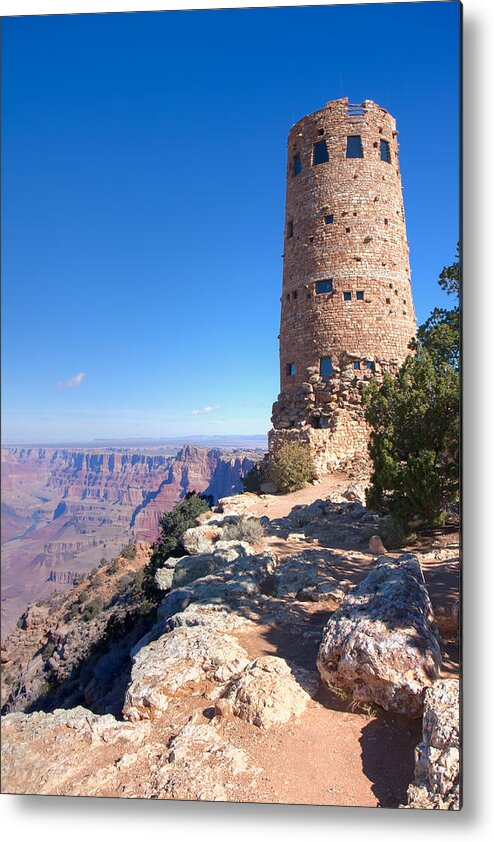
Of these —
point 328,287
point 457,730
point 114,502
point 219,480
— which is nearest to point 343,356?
point 328,287

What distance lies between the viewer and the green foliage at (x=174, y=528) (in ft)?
37.7

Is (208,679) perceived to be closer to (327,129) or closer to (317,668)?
(317,668)

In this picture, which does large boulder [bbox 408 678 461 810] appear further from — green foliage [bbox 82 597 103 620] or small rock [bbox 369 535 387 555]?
green foliage [bbox 82 597 103 620]

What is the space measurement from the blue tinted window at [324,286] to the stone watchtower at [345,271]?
0.03 m

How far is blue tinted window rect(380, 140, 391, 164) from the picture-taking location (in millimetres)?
16984

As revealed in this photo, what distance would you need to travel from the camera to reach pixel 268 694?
4.23 m

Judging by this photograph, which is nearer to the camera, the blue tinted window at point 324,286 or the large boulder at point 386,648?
the large boulder at point 386,648

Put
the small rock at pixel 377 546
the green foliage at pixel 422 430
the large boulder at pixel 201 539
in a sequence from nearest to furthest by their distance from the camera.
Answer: the green foliage at pixel 422 430 < the small rock at pixel 377 546 < the large boulder at pixel 201 539

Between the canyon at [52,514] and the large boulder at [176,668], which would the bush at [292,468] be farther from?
the large boulder at [176,668]

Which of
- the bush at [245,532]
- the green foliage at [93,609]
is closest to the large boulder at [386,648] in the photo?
the bush at [245,532]

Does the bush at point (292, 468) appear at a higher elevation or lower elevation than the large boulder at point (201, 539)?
higher

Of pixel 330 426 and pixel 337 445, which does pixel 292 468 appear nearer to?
pixel 337 445

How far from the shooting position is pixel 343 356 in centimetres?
1666

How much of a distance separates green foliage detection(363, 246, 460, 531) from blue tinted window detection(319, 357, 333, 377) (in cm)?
788
